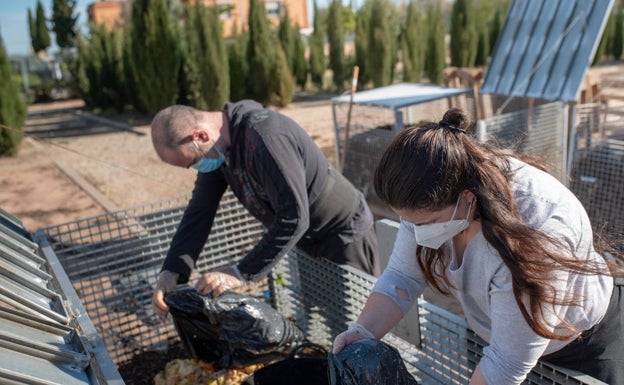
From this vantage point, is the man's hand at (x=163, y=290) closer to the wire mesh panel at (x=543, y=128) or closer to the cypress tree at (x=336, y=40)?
the wire mesh panel at (x=543, y=128)

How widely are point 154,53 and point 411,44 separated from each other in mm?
7312

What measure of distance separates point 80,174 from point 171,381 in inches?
279

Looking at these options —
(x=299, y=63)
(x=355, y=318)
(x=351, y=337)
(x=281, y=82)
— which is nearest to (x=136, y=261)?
(x=355, y=318)

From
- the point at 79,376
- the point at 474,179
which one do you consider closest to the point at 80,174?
the point at 79,376

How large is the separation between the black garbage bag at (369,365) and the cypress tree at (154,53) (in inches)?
488

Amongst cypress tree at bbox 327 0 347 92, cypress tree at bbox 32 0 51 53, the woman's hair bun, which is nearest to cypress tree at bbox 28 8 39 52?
cypress tree at bbox 32 0 51 53

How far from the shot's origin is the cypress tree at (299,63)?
55.7ft

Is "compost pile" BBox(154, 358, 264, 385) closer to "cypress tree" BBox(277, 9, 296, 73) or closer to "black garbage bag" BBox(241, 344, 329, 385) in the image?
"black garbage bag" BBox(241, 344, 329, 385)

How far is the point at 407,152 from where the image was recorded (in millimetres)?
1259

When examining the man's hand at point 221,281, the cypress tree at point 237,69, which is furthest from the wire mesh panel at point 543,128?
the cypress tree at point 237,69

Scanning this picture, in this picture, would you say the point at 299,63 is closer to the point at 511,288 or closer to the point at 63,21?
the point at 511,288

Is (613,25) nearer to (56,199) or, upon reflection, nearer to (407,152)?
(56,199)

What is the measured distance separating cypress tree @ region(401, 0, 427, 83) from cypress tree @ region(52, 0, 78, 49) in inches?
840

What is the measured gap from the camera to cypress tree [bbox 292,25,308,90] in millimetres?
16984
